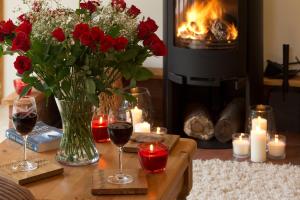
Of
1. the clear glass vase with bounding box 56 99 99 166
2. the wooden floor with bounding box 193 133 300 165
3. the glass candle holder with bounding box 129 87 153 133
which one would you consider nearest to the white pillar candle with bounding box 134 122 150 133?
the glass candle holder with bounding box 129 87 153 133

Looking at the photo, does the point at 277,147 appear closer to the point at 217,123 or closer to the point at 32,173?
the point at 217,123

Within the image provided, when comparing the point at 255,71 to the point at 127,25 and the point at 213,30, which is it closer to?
the point at 213,30

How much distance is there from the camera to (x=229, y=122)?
3.79 m

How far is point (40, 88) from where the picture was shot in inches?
79.5

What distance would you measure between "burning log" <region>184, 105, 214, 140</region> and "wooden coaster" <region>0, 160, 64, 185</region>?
187 cm

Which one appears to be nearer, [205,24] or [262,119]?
[262,119]

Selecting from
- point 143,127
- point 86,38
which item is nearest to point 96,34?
point 86,38

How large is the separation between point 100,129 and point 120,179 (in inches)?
17.4

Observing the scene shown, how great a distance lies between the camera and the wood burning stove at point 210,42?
3670 mm

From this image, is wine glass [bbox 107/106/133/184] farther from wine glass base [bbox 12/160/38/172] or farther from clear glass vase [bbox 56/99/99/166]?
wine glass base [bbox 12/160/38/172]

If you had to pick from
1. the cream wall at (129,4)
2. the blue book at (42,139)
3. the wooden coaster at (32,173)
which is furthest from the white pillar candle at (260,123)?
the wooden coaster at (32,173)

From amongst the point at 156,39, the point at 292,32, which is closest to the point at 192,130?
the point at 292,32

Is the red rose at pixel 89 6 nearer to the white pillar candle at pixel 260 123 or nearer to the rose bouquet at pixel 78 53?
the rose bouquet at pixel 78 53

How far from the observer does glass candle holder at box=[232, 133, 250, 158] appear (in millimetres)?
3566
